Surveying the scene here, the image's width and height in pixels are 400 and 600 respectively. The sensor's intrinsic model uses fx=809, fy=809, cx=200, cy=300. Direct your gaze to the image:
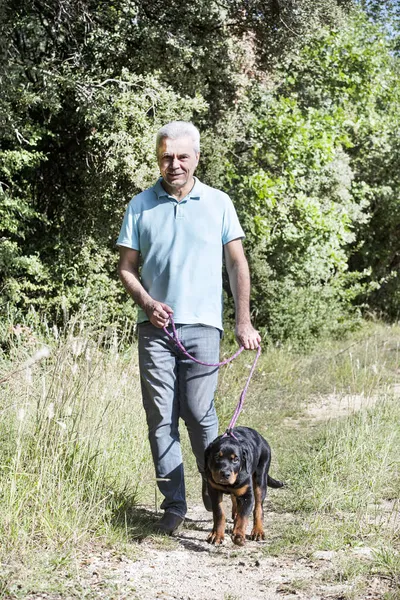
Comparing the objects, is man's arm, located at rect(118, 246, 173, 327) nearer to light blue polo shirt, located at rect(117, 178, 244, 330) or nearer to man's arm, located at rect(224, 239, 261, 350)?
light blue polo shirt, located at rect(117, 178, 244, 330)

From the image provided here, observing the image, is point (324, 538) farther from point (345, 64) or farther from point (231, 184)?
point (345, 64)

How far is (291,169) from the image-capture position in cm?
1263

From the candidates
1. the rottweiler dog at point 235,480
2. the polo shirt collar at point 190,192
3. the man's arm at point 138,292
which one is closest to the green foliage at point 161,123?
the man's arm at point 138,292

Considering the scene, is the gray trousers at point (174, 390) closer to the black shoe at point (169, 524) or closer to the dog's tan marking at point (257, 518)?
the black shoe at point (169, 524)

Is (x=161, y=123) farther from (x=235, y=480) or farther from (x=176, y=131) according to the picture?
(x=235, y=480)

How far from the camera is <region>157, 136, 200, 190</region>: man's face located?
4.55 meters

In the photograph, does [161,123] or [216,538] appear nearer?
[216,538]

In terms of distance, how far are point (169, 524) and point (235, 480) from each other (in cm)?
54

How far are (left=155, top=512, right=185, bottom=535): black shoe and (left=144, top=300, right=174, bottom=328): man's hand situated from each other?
1113mm

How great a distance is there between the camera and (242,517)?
4.39 meters

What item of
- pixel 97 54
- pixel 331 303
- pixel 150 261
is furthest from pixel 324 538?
pixel 331 303

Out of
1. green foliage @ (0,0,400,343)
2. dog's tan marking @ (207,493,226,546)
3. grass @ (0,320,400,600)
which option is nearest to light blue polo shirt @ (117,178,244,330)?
grass @ (0,320,400,600)

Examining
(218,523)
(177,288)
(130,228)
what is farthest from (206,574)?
(130,228)

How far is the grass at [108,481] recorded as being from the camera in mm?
3957
